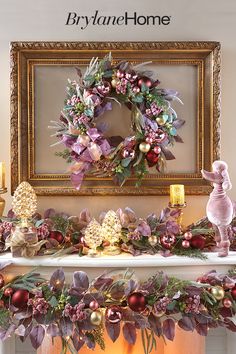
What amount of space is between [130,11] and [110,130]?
0.52 meters

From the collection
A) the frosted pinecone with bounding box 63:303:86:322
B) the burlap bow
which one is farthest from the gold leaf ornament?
the frosted pinecone with bounding box 63:303:86:322

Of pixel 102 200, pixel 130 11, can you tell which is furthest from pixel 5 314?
pixel 130 11

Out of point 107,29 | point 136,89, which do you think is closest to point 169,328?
point 136,89

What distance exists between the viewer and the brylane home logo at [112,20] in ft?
6.41

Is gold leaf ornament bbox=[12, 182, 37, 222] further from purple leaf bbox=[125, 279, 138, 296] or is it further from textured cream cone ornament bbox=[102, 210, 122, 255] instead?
purple leaf bbox=[125, 279, 138, 296]

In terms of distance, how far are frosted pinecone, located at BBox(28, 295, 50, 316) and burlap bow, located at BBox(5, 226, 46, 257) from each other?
0.16m

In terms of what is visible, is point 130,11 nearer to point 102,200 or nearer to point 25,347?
point 102,200

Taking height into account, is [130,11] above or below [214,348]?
above

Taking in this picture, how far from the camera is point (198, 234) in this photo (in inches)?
69.3

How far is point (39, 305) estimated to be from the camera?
157 centimetres

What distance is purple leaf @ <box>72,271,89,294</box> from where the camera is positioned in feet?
5.23

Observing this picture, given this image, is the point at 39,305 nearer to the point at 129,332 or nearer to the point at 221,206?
the point at 129,332

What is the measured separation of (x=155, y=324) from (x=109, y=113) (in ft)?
2.83

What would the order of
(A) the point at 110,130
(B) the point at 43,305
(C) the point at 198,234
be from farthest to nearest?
1. (A) the point at 110,130
2. (C) the point at 198,234
3. (B) the point at 43,305
